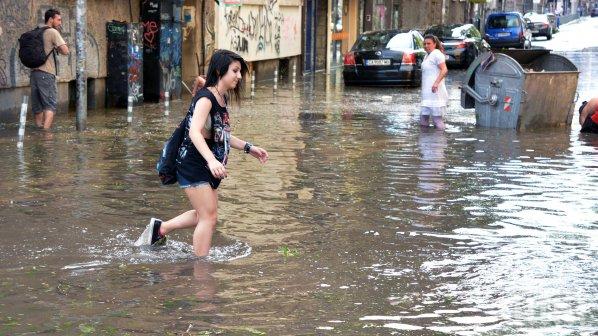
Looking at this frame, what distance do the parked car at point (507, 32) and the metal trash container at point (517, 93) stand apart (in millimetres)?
34570

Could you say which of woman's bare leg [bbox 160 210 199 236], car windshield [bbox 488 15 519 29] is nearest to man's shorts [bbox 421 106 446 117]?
woman's bare leg [bbox 160 210 199 236]

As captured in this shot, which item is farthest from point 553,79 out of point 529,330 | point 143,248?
point 529,330

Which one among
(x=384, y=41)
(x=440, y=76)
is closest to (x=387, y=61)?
(x=384, y=41)

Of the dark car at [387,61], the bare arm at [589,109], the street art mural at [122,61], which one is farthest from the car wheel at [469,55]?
the bare arm at [589,109]

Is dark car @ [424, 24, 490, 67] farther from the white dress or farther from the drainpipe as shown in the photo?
the white dress

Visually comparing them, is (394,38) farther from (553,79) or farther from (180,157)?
(180,157)

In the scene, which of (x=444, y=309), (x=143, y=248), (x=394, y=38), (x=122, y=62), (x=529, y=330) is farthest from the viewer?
(x=394, y=38)

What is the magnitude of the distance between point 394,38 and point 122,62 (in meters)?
9.91

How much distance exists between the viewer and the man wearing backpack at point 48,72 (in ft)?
52.2

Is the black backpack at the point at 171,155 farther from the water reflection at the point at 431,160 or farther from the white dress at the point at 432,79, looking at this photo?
the white dress at the point at 432,79

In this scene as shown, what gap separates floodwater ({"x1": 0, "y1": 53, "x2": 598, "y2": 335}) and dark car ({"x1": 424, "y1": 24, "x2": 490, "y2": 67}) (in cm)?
2274

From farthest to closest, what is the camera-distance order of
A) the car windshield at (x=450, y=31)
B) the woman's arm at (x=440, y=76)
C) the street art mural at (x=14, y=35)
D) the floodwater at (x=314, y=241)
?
the car windshield at (x=450, y=31) < the woman's arm at (x=440, y=76) < the street art mural at (x=14, y=35) < the floodwater at (x=314, y=241)

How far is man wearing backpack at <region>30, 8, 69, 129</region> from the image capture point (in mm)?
15922

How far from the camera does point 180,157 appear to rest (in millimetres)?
7734
